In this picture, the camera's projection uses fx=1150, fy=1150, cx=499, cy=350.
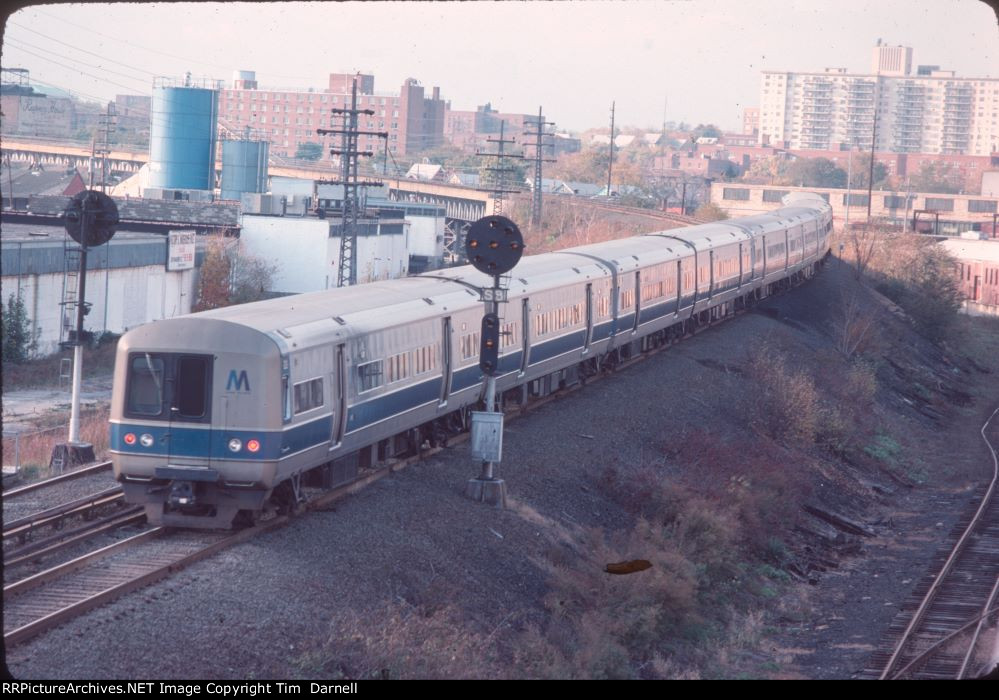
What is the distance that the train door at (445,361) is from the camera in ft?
58.7

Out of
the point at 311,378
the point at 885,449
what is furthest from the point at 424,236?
the point at 311,378

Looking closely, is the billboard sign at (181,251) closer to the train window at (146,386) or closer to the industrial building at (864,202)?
the train window at (146,386)

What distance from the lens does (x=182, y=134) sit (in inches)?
2849

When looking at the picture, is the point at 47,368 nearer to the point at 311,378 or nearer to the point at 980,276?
the point at 311,378

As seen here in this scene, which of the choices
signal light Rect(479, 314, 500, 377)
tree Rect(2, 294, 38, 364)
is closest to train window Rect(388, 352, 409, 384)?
signal light Rect(479, 314, 500, 377)

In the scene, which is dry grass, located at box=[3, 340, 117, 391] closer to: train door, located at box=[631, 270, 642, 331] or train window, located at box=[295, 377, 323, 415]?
train door, located at box=[631, 270, 642, 331]

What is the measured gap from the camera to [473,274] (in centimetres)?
2175

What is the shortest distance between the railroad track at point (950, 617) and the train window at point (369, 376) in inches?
284

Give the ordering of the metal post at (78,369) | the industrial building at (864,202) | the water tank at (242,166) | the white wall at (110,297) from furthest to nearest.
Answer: the industrial building at (864,202), the water tank at (242,166), the white wall at (110,297), the metal post at (78,369)

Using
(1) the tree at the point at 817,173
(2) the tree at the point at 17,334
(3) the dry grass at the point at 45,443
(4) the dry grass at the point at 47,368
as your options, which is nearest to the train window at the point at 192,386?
(3) the dry grass at the point at 45,443

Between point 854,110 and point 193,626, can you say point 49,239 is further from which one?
point 854,110

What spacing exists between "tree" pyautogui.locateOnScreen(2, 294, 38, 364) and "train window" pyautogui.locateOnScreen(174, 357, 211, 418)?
71.8 ft

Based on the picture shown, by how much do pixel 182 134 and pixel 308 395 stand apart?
6286 cm

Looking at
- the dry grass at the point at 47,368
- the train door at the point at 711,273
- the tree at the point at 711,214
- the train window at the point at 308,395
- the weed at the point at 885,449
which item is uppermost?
the tree at the point at 711,214
